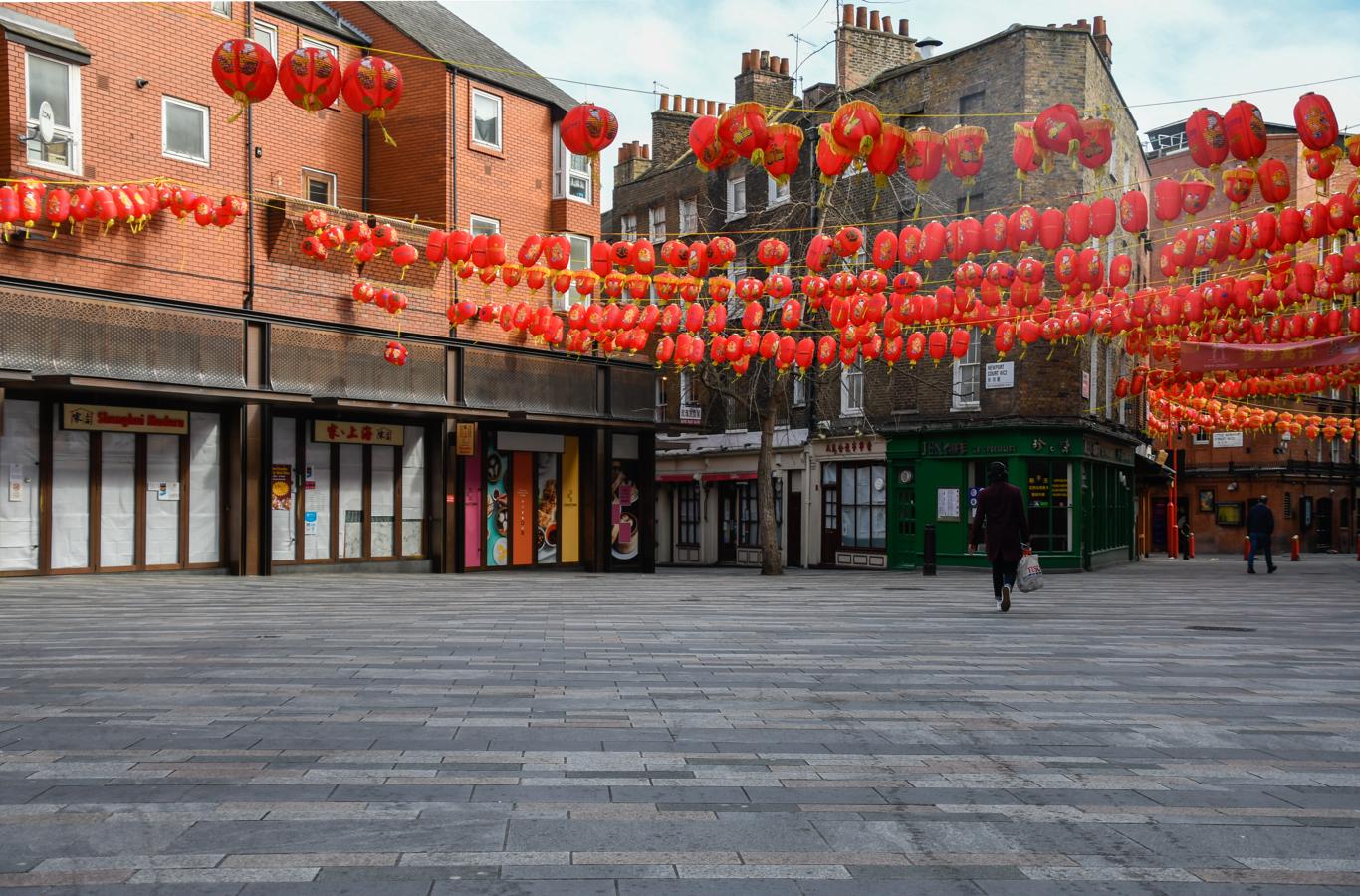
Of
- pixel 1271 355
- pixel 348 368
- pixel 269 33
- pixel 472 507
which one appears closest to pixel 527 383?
pixel 472 507

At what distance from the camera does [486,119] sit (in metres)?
26.3

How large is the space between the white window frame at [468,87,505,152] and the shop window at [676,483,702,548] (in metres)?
17.3

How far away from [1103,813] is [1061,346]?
1011 inches

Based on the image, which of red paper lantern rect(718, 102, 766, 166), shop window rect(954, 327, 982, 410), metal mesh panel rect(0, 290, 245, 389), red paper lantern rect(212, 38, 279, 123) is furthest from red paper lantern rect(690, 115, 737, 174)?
shop window rect(954, 327, 982, 410)

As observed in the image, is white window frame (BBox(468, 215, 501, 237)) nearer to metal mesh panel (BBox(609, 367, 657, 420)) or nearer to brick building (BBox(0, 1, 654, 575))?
brick building (BBox(0, 1, 654, 575))

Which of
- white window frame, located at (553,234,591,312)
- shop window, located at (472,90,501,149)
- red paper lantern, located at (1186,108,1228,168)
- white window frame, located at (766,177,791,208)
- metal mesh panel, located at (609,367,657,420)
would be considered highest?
white window frame, located at (766,177,791,208)

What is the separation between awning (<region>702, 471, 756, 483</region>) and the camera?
3841 centimetres

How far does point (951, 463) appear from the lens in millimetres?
30922

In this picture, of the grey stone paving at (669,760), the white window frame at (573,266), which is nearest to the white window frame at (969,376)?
the white window frame at (573,266)

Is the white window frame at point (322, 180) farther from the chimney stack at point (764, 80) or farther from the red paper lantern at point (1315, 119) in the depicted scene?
the red paper lantern at point (1315, 119)

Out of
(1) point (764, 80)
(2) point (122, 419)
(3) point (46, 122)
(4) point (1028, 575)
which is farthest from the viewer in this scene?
(1) point (764, 80)

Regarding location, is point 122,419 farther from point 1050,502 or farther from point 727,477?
point 727,477

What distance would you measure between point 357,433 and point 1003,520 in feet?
44.7

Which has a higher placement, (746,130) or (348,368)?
(746,130)
